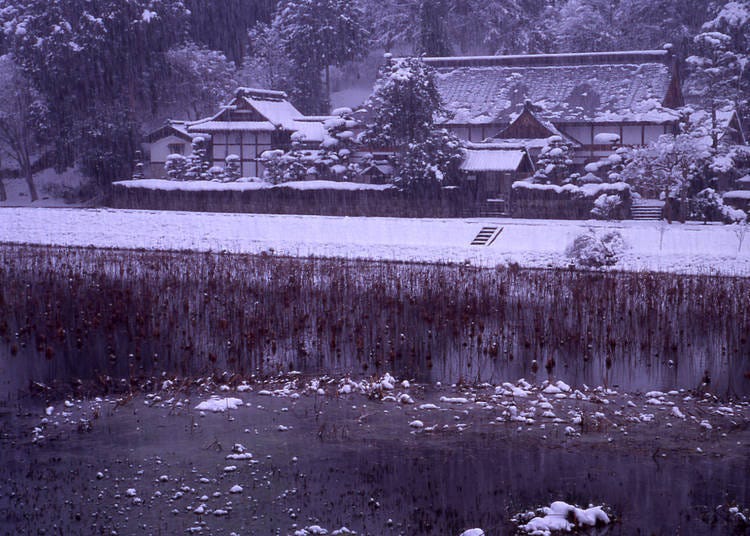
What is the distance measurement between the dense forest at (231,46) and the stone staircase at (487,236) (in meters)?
14.9

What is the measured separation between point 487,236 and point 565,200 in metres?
7.34

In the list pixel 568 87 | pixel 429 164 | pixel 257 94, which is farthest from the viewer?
pixel 257 94

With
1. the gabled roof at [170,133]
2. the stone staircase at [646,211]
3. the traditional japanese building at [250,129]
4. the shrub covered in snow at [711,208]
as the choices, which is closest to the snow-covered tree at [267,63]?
the gabled roof at [170,133]

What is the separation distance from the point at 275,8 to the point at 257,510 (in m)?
63.0

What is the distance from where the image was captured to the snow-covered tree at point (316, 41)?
179ft

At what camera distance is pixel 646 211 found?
33375 mm

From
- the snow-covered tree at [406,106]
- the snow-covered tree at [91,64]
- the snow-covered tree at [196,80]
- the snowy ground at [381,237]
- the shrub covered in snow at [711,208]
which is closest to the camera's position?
the snowy ground at [381,237]

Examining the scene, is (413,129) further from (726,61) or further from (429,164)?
(726,61)

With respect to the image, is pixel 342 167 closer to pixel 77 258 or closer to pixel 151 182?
pixel 151 182

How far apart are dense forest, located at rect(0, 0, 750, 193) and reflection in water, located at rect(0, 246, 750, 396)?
2486cm

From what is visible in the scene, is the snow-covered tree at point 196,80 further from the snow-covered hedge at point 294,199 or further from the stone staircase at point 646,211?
the stone staircase at point 646,211

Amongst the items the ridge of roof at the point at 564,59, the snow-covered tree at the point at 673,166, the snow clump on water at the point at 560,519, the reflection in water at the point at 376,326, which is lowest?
the snow clump on water at the point at 560,519

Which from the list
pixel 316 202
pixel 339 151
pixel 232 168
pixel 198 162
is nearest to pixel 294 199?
pixel 316 202

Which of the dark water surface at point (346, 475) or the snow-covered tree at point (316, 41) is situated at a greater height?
the snow-covered tree at point (316, 41)
